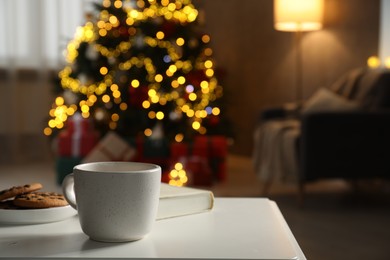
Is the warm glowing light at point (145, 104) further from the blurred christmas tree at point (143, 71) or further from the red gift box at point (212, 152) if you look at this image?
the red gift box at point (212, 152)

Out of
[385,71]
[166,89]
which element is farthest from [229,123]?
[385,71]

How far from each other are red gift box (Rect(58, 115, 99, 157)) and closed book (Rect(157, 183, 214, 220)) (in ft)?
8.84

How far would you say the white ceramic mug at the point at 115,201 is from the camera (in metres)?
0.64

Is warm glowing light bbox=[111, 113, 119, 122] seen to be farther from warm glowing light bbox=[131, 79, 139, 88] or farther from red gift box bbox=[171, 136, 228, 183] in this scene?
red gift box bbox=[171, 136, 228, 183]

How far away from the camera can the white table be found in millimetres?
600

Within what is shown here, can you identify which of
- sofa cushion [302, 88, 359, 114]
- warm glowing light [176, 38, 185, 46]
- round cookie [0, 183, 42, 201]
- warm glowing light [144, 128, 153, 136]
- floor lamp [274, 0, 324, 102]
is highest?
floor lamp [274, 0, 324, 102]

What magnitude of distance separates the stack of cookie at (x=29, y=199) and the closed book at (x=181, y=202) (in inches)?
4.8

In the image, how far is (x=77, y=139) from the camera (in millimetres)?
3475

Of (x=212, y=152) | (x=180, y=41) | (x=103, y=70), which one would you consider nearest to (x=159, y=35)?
(x=180, y=41)

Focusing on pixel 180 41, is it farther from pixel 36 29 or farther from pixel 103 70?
pixel 36 29

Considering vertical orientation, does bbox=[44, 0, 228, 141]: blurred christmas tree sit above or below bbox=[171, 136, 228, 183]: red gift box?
above

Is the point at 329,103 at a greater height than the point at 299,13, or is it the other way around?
the point at 299,13

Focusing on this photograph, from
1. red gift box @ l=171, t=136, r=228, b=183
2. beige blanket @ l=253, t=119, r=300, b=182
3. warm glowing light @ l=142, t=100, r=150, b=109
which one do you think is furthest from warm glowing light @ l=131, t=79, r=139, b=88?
beige blanket @ l=253, t=119, r=300, b=182

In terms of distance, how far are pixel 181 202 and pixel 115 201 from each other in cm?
17
